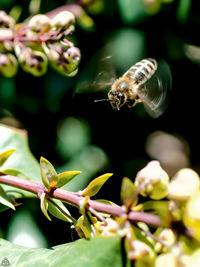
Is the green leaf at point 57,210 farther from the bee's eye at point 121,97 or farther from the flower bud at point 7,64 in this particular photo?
the bee's eye at point 121,97

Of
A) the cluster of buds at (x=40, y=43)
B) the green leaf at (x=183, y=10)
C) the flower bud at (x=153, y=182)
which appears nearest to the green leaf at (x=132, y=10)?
the green leaf at (x=183, y=10)

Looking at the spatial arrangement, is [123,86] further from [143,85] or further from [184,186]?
[184,186]

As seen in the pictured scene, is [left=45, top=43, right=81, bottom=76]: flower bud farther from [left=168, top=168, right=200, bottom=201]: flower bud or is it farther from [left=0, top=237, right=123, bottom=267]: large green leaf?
[left=168, top=168, right=200, bottom=201]: flower bud

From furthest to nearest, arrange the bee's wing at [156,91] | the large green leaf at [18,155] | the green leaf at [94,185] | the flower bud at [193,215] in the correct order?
the bee's wing at [156,91] → the large green leaf at [18,155] → the green leaf at [94,185] → the flower bud at [193,215]

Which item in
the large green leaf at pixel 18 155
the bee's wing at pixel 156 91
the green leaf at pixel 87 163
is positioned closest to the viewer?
the large green leaf at pixel 18 155

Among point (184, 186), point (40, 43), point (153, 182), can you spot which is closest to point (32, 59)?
point (40, 43)

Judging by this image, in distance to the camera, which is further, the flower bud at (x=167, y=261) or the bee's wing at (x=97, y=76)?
the bee's wing at (x=97, y=76)

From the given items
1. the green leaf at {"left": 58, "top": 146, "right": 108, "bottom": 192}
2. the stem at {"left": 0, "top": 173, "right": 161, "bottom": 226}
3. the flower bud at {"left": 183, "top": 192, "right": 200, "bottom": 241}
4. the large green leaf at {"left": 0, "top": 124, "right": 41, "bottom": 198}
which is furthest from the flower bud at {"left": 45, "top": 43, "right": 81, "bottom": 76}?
the flower bud at {"left": 183, "top": 192, "right": 200, "bottom": 241}
